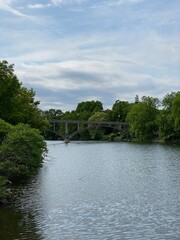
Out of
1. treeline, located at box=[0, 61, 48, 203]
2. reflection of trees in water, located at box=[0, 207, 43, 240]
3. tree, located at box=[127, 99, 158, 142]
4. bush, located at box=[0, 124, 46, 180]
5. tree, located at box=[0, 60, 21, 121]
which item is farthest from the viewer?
tree, located at box=[127, 99, 158, 142]

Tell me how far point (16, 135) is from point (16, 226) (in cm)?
918

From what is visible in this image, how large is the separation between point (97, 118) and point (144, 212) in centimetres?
13785

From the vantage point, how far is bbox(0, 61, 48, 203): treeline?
2688 centimetres

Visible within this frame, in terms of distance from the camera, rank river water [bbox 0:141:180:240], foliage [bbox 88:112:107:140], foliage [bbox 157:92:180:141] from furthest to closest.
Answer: foliage [bbox 88:112:107:140], foliage [bbox 157:92:180:141], river water [bbox 0:141:180:240]

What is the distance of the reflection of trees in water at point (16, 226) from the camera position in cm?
1761

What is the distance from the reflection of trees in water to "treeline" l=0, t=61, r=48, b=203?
1.66m

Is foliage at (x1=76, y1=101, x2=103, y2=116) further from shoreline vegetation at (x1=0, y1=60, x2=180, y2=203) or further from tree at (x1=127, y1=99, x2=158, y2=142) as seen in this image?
tree at (x1=127, y1=99, x2=158, y2=142)

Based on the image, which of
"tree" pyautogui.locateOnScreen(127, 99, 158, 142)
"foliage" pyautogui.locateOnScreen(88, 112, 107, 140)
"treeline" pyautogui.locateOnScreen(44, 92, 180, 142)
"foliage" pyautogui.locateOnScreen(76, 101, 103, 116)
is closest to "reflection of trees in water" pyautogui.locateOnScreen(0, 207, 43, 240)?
"treeline" pyautogui.locateOnScreen(44, 92, 180, 142)

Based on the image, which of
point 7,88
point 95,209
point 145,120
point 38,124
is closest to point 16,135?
point 95,209

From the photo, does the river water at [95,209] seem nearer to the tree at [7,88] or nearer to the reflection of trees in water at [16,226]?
the reflection of trees in water at [16,226]

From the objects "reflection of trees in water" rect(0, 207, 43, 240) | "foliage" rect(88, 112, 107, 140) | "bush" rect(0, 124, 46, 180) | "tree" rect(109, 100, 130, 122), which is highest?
"tree" rect(109, 100, 130, 122)

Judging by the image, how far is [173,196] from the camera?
1048 inches

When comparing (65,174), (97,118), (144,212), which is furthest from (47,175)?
(97,118)

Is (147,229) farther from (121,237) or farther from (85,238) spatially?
(85,238)
